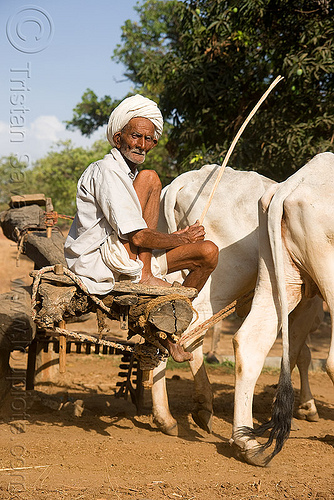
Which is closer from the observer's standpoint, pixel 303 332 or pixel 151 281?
pixel 151 281

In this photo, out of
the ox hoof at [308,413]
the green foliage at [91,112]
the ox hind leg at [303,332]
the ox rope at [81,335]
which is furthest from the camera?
the green foliage at [91,112]

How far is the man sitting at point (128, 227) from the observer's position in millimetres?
3377

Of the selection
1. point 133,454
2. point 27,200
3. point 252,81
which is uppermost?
point 252,81

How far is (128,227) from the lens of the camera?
329 centimetres

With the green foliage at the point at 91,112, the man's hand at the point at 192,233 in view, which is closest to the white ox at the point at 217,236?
the man's hand at the point at 192,233

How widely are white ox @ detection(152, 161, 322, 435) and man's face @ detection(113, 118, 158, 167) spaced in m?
0.96

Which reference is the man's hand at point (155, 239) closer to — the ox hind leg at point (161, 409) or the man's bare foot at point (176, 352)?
the man's bare foot at point (176, 352)

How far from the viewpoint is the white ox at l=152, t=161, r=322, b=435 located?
14.2 feet

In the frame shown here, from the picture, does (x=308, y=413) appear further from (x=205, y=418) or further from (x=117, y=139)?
(x=117, y=139)

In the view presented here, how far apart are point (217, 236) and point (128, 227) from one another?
4.29ft

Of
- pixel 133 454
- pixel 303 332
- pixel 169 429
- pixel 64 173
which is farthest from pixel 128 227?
pixel 64 173

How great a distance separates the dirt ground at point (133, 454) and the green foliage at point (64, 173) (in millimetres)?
12586

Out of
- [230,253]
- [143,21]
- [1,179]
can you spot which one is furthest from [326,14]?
[1,179]

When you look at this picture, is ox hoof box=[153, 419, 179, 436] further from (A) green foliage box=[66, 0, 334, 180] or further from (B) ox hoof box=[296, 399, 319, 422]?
(A) green foliage box=[66, 0, 334, 180]
